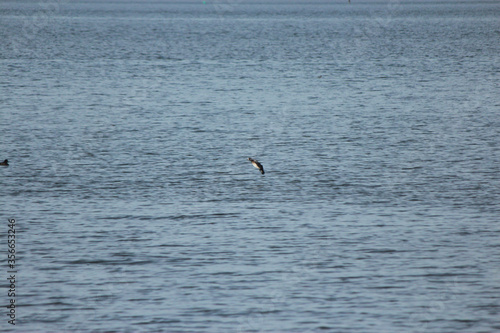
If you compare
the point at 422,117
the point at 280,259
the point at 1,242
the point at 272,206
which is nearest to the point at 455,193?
the point at 272,206

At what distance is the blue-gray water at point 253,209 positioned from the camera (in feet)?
53.0

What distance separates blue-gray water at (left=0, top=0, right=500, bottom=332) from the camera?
16.2m

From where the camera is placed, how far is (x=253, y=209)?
23094 mm

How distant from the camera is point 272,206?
23.4 m

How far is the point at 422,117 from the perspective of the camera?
1619 inches

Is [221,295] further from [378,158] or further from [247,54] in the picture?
[247,54]

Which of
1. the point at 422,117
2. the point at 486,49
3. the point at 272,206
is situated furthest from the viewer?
the point at 486,49

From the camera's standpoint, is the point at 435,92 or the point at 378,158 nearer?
the point at 378,158

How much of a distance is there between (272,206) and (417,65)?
54907 mm

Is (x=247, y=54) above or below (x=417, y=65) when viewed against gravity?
above

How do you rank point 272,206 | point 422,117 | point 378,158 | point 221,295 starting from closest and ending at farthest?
point 221,295 < point 272,206 < point 378,158 < point 422,117

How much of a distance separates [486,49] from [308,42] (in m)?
31.2

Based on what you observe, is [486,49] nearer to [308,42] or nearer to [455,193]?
[308,42]

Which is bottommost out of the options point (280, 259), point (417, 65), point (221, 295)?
point (221, 295)
